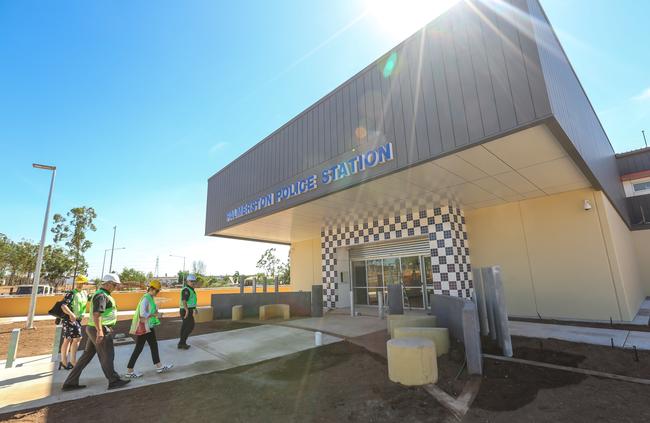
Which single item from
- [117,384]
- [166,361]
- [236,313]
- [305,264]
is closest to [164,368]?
[166,361]

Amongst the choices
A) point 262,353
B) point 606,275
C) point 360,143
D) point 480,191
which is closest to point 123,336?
point 262,353

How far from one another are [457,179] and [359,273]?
24.5ft

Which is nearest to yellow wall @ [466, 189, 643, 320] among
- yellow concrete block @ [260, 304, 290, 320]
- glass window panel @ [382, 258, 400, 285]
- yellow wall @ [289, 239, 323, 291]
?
glass window panel @ [382, 258, 400, 285]

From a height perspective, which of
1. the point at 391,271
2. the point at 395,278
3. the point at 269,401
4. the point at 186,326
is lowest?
the point at 269,401

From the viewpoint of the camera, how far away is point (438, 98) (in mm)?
6117

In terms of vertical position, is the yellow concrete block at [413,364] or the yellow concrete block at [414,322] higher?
the yellow concrete block at [414,322]

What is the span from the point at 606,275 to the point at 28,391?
12757mm

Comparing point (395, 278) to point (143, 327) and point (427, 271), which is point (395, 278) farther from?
point (143, 327)

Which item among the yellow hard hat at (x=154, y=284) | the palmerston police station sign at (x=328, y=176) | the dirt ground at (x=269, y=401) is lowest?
the dirt ground at (x=269, y=401)

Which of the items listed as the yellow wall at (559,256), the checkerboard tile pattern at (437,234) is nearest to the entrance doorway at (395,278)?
the checkerboard tile pattern at (437,234)

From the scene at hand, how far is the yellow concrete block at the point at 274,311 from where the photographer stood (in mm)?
11453

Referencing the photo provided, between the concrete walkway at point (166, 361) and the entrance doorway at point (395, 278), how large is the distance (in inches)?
171

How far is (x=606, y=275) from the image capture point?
318 inches

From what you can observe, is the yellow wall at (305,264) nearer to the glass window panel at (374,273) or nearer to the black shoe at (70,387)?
the glass window panel at (374,273)
